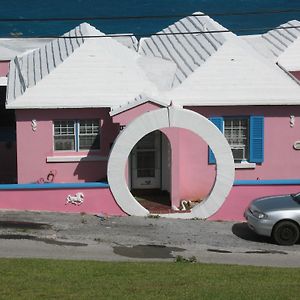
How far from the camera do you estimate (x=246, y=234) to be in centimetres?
1802

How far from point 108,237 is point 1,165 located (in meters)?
8.91

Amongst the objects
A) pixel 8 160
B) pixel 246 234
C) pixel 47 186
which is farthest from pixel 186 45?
pixel 246 234

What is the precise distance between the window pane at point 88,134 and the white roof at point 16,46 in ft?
22.0

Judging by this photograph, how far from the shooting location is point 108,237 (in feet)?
54.9

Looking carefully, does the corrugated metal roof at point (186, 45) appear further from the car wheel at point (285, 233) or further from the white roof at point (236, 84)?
the car wheel at point (285, 233)

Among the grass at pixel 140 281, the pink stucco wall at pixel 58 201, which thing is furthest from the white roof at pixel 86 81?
the grass at pixel 140 281

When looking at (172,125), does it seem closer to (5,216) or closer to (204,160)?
(204,160)

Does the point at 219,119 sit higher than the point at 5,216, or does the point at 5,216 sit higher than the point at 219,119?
the point at 219,119

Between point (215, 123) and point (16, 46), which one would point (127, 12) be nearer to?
point (16, 46)

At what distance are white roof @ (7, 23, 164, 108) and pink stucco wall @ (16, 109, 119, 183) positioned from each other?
12.2 inches

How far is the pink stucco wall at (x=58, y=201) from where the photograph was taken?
19125 mm

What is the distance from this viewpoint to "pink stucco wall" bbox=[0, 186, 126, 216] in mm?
19125

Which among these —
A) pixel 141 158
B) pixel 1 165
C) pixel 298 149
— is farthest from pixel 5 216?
pixel 298 149

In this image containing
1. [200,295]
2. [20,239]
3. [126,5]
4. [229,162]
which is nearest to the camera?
[200,295]
